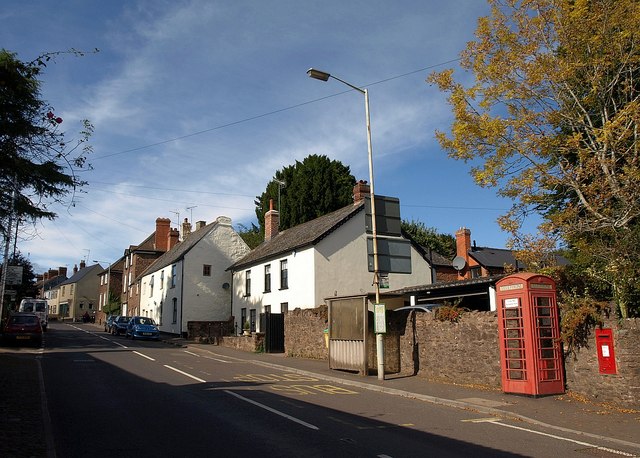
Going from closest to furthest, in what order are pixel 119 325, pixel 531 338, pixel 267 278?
pixel 531 338 → pixel 267 278 → pixel 119 325

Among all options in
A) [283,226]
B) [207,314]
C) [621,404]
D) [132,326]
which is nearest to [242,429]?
[621,404]

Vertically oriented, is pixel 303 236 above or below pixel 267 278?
above

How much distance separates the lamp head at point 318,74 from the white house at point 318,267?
1399cm

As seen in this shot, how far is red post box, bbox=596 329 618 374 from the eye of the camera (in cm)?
1134

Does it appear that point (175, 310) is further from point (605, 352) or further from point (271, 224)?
point (605, 352)

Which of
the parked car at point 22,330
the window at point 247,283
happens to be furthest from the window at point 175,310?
the parked car at point 22,330

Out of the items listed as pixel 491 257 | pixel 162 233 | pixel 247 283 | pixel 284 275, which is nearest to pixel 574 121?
pixel 284 275

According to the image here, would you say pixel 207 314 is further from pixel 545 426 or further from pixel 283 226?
pixel 545 426

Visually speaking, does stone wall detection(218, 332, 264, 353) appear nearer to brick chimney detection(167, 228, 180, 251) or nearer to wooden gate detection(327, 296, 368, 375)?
wooden gate detection(327, 296, 368, 375)

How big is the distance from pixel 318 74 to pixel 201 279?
1169 inches

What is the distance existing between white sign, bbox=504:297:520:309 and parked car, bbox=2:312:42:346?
24.0 metres

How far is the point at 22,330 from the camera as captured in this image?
2669 cm

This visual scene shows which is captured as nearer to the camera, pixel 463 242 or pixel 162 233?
pixel 463 242

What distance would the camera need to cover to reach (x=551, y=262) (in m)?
14.5
